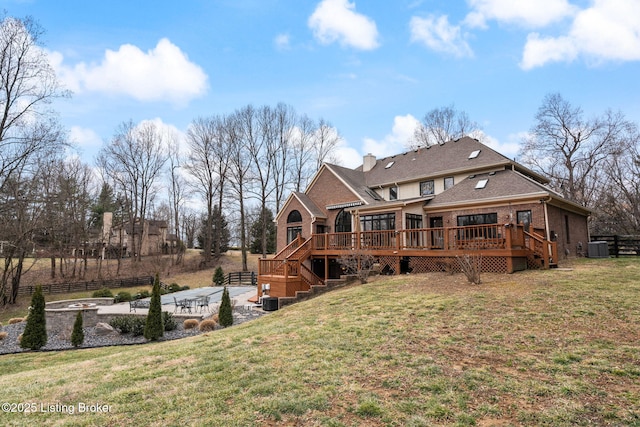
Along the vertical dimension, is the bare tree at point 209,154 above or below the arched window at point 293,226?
above

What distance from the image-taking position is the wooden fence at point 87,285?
25.5 meters

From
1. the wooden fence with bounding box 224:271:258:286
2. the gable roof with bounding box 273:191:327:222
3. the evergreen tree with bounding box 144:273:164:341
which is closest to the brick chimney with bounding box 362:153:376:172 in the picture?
the gable roof with bounding box 273:191:327:222

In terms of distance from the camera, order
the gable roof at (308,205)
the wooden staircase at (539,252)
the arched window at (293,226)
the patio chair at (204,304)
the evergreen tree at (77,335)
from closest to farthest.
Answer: the evergreen tree at (77,335) → the wooden staircase at (539,252) → the patio chair at (204,304) → the gable roof at (308,205) → the arched window at (293,226)

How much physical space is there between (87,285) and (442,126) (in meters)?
35.2

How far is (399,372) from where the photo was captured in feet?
15.5

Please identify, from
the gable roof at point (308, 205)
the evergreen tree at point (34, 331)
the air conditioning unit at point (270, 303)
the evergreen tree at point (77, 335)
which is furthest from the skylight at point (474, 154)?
the evergreen tree at point (34, 331)

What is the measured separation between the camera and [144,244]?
149 feet

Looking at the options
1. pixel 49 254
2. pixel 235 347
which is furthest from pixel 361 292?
pixel 49 254

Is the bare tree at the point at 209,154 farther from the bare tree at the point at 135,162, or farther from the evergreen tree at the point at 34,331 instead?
the evergreen tree at the point at 34,331

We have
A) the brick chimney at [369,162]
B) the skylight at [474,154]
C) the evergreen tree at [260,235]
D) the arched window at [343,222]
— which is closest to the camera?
the skylight at [474,154]

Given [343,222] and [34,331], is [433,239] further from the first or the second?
[34,331]

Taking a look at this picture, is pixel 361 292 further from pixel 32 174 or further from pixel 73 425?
pixel 32 174

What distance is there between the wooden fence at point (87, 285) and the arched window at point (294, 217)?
1582 cm

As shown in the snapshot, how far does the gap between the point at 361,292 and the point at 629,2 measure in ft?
52.0
